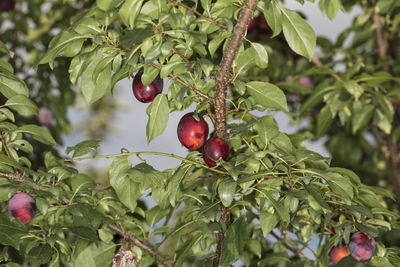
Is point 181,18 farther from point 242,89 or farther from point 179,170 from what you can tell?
point 179,170

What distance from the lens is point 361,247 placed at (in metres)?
1.38

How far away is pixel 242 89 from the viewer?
3.65ft

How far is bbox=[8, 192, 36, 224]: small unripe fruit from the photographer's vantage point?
133cm

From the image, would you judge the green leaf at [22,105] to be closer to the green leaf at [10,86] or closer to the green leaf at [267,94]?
the green leaf at [10,86]

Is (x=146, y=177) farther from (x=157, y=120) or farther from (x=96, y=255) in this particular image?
(x=96, y=255)

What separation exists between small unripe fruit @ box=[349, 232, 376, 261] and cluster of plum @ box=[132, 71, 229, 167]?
0.50 metres

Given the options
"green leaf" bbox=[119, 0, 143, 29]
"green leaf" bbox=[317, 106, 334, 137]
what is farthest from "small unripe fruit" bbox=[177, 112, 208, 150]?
"green leaf" bbox=[317, 106, 334, 137]

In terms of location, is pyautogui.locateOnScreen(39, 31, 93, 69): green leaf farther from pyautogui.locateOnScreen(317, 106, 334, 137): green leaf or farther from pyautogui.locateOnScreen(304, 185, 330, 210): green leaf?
pyautogui.locateOnScreen(317, 106, 334, 137): green leaf

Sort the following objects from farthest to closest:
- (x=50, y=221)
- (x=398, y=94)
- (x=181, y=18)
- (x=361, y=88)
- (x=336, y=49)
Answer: (x=336, y=49)
(x=398, y=94)
(x=361, y=88)
(x=50, y=221)
(x=181, y=18)

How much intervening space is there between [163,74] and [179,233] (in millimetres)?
601

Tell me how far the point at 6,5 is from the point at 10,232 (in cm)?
241

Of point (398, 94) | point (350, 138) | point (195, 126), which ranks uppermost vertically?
point (195, 126)

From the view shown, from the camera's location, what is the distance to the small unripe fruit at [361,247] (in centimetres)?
138

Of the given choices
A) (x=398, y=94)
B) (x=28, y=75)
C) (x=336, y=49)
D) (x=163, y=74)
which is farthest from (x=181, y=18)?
(x=28, y=75)
